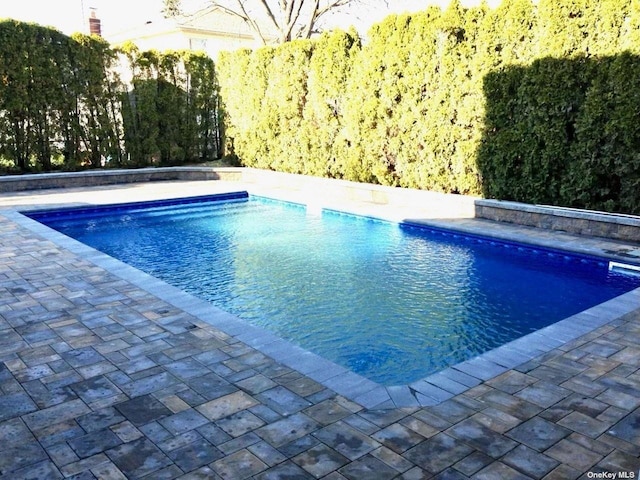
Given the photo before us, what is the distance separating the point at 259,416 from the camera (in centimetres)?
332

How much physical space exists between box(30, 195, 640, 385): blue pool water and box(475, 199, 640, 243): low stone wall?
988mm

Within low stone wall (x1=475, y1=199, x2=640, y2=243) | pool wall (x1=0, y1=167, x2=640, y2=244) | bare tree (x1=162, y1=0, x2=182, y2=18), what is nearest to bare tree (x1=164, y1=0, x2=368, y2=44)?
pool wall (x1=0, y1=167, x2=640, y2=244)

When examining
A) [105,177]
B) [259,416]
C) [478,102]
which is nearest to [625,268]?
[478,102]

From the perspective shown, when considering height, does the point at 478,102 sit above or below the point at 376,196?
above

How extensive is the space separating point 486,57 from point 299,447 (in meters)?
8.55

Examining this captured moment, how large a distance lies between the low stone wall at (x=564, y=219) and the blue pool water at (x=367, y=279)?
3.24ft

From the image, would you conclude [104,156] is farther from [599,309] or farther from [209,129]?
[599,309]

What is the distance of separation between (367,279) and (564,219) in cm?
371

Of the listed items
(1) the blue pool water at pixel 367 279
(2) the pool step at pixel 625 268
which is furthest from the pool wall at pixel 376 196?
(1) the blue pool water at pixel 367 279

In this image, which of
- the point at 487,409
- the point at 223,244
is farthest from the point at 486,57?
the point at 487,409

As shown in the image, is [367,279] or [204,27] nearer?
[367,279]

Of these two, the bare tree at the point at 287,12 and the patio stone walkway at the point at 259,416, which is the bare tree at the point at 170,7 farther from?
the patio stone walkway at the point at 259,416

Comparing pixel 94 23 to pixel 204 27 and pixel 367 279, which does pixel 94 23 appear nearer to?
pixel 204 27

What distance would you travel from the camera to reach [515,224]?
930 cm
